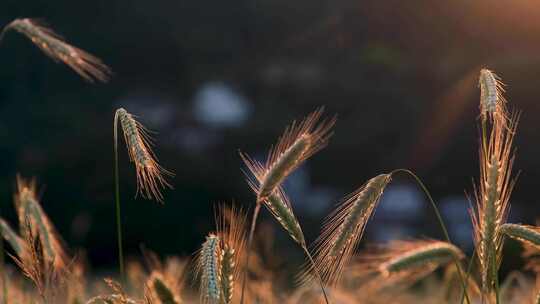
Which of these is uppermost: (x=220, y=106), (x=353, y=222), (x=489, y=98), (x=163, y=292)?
(x=220, y=106)

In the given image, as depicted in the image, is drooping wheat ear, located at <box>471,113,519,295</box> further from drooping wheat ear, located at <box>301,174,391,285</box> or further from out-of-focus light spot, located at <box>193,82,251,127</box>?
out-of-focus light spot, located at <box>193,82,251,127</box>

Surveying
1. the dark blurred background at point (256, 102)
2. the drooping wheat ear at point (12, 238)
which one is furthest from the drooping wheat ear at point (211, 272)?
the dark blurred background at point (256, 102)

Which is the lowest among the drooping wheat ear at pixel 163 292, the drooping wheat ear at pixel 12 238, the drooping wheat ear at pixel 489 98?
the drooping wheat ear at pixel 163 292

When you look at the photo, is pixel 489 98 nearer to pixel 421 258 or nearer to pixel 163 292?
pixel 421 258

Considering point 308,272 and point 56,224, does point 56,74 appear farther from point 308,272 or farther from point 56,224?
point 308,272

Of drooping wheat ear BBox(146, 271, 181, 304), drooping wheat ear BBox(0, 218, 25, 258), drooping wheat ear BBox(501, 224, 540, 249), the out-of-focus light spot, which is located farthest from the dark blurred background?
drooping wheat ear BBox(501, 224, 540, 249)

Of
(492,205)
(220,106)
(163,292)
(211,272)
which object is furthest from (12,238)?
(220,106)

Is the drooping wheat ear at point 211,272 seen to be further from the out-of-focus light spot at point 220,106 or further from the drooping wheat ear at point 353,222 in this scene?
the out-of-focus light spot at point 220,106
